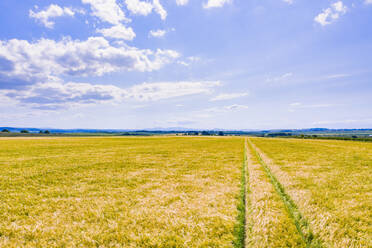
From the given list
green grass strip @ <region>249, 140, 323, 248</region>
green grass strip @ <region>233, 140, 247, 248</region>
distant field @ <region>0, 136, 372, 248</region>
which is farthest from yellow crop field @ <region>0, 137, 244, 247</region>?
green grass strip @ <region>249, 140, 323, 248</region>

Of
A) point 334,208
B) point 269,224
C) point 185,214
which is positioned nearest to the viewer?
point 269,224

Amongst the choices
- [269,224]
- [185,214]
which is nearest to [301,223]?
[269,224]

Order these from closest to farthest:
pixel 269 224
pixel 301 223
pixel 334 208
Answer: pixel 269 224 < pixel 301 223 < pixel 334 208

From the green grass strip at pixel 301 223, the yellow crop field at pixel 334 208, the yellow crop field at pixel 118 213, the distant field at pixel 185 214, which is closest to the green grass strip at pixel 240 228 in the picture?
the distant field at pixel 185 214

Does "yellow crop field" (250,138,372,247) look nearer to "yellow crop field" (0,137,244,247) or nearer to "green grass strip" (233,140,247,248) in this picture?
"green grass strip" (233,140,247,248)

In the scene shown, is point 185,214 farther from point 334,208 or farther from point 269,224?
point 334,208

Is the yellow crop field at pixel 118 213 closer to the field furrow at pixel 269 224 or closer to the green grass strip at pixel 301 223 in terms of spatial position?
the field furrow at pixel 269 224

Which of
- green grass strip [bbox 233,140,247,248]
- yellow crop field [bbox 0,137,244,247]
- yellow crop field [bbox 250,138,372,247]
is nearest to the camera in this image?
green grass strip [bbox 233,140,247,248]

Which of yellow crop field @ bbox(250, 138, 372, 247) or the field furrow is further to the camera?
yellow crop field @ bbox(250, 138, 372, 247)

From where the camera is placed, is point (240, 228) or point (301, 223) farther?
point (301, 223)

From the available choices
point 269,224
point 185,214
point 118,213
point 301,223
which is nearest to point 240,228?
point 269,224

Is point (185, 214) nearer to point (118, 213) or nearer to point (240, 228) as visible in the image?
point (240, 228)

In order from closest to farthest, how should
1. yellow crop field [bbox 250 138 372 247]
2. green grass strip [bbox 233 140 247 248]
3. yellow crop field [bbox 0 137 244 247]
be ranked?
1. green grass strip [bbox 233 140 247 248]
2. yellow crop field [bbox 0 137 244 247]
3. yellow crop field [bbox 250 138 372 247]

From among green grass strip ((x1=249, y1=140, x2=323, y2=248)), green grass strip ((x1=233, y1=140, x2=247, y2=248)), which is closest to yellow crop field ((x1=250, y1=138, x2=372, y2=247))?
green grass strip ((x1=249, y1=140, x2=323, y2=248))
